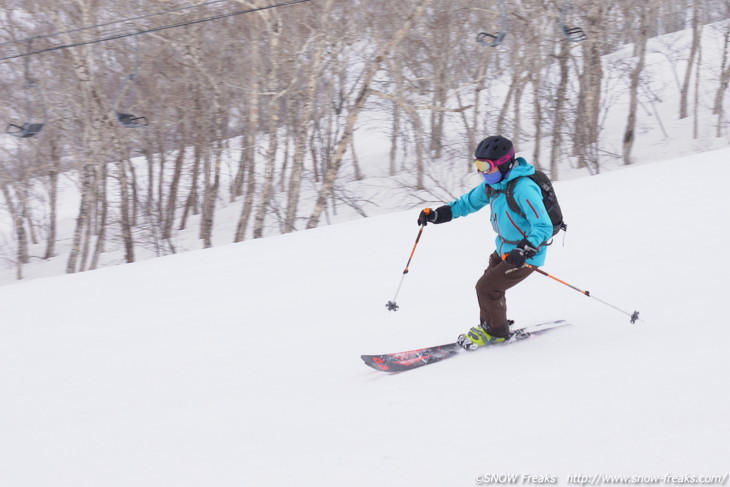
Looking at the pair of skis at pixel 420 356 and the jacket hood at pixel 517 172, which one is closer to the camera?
the jacket hood at pixel 517 172

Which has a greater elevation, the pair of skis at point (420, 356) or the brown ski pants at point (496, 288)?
the brown ski pants at point (496, 288)

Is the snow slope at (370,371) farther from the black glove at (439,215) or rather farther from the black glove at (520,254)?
the black glove at (439,215)

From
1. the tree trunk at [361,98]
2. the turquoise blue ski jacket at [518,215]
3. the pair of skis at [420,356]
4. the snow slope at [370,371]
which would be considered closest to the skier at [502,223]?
the turquoise blue ski jacket at [518,215]

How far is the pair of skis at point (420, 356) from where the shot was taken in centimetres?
446

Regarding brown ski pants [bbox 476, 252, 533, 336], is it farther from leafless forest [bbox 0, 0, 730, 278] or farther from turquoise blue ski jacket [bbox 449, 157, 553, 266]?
leafless forest [bbox 0, 0, 730, 278]

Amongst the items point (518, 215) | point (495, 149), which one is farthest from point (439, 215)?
point (495, 149)

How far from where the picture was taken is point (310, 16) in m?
19.3

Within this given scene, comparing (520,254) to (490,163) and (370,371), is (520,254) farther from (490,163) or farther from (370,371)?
(370,371)

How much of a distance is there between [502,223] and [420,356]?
1.16 metres

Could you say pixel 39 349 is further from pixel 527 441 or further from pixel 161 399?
pixel 527 441

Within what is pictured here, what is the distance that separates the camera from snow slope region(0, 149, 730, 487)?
319 cm

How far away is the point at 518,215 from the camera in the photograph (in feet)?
14.1

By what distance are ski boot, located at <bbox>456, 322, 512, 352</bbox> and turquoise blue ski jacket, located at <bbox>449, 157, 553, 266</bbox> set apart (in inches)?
23.8

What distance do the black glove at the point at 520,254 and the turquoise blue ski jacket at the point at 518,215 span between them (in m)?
0.03
